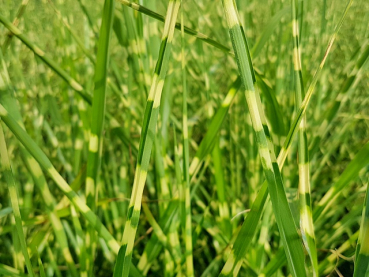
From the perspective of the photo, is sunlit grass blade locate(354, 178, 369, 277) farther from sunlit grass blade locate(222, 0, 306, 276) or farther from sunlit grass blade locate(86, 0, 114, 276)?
sunlit grass blade locate(86, 0, 114, 276)

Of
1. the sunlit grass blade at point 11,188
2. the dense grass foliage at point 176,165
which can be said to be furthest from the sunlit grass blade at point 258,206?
the sunlit grass blade at point 11,188

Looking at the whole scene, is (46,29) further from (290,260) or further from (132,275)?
(290,260)

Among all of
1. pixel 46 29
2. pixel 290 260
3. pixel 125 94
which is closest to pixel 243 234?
pixel 290 260

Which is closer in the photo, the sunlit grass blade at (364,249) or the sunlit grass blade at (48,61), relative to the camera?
the sunlit grass blade at (364,249)

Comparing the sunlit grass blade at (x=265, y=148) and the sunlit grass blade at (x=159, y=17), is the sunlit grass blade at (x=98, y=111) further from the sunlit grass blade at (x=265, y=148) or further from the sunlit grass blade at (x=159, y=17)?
the sunlit grass blade at (x=265, y=148)

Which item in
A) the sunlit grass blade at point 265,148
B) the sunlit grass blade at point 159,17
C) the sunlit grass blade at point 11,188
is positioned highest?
the sunlit grass blade at point 159,17

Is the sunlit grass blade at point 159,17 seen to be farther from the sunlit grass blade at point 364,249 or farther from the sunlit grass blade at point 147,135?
the sunlit grass blade at point 364,249

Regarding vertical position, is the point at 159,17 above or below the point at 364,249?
above

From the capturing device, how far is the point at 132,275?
0.34 m

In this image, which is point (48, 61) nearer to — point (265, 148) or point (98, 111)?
point (98, 111)

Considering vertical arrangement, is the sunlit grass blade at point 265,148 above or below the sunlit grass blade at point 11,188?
above

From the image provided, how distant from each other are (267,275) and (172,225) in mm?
115

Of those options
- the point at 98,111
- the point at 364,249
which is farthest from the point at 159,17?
the point at 364,249

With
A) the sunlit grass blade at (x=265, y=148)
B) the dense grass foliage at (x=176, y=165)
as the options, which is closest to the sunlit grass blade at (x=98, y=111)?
the dense grass foliage at (x=176, y=165)
